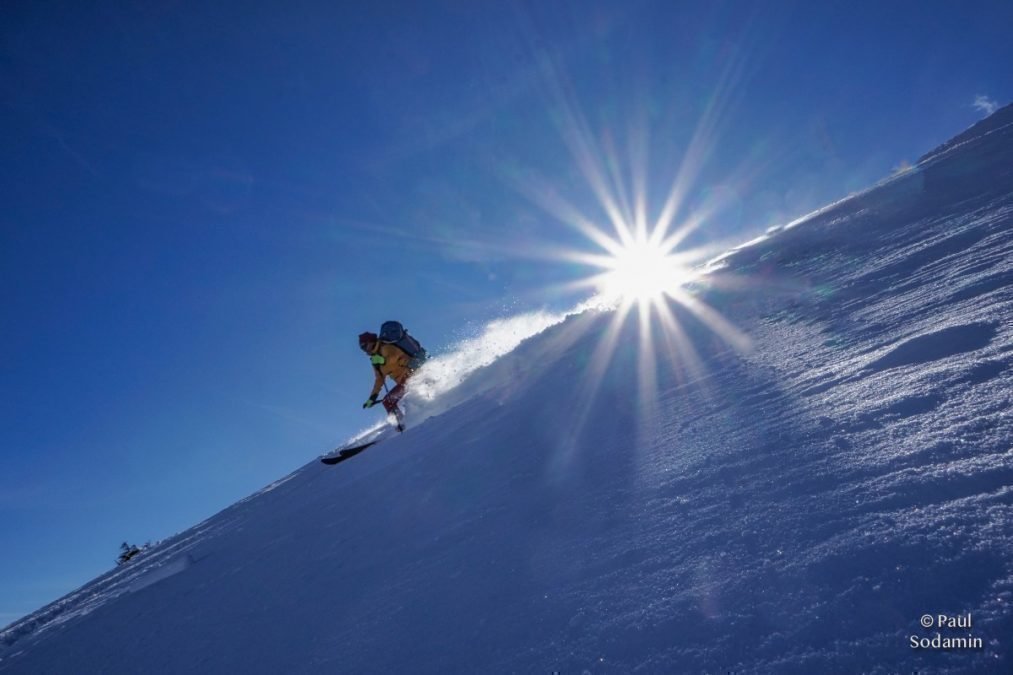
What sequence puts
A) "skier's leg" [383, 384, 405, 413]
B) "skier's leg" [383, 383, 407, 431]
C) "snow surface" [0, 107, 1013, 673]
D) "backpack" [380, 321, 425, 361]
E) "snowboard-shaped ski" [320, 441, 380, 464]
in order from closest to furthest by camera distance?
"snow surface" [0, 107, 1013, 673] < "snowboard-shaped ski" [320, 441, 380, 464] < "skier's leg" [383, 383, 407, 431] < "skier's leg" [383, 384, 405, 413] < "backpack" [380, 321, 425, 361]

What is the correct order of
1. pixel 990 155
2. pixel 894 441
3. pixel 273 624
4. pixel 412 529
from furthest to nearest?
pixel 990 155 < pixel 412 529 < pixel 273 624 < pixel 894 441

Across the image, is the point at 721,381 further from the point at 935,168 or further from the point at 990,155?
the point at 935,168

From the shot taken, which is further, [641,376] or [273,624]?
[641,376]

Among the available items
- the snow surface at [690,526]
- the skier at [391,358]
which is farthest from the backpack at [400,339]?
the snow surface at [690,526]

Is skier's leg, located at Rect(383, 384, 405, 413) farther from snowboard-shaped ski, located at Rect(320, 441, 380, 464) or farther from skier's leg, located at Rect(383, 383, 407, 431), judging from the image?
snowboard-shaped ski, located at Rect(320, 441, 380, 464)

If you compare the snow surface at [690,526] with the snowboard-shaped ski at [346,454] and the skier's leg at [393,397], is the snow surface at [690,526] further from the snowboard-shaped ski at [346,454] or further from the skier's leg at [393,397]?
the skier's leg at [393,397]

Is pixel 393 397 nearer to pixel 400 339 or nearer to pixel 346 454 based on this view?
pixel 400 339

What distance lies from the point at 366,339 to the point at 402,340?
2.91 ft

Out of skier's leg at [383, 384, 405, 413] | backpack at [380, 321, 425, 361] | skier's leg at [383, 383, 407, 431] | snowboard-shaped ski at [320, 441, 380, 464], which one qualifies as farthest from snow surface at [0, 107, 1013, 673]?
backpack at [380, 321, 425, 361]

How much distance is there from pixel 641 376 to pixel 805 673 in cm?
386

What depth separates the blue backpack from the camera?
488 inches

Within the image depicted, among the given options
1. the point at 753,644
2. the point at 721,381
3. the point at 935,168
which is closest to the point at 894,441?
the point at 753,644

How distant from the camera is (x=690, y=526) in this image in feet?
7.32

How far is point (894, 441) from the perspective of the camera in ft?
7.09
